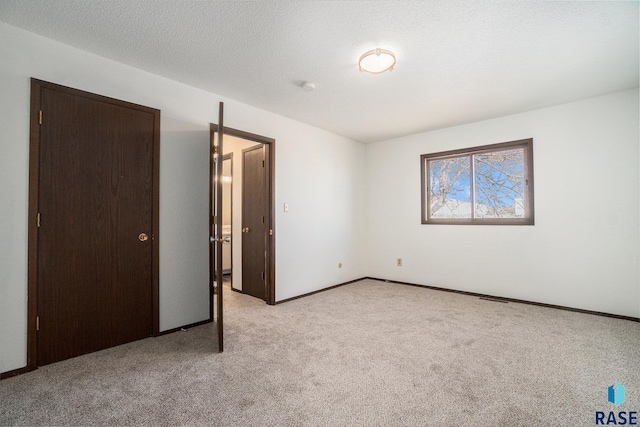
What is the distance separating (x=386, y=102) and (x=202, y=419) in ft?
11.1

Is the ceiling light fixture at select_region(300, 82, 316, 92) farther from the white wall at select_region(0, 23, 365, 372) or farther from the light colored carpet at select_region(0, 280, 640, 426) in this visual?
the light colored carpet at select_region(0, 280, 640, 426)

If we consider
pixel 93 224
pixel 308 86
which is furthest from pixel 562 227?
pixel 93 224

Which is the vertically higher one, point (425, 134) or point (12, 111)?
point (425, 134)

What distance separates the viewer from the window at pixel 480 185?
12.9 feet

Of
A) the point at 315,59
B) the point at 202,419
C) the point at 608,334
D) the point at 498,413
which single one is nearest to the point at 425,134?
the point at 315,59

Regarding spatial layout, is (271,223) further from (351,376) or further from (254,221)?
(351,376)

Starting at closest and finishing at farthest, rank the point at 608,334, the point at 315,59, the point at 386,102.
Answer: the point at 315,59
the point at 608,334
the point at 386,102

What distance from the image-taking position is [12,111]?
2.10 metres

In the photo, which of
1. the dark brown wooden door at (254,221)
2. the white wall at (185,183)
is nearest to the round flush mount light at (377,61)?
the white wall at (185,183)

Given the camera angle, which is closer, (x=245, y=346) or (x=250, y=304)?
(x=245, y=346)

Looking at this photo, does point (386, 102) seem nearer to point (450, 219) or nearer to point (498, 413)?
point (450, 219)

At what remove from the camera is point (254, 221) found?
4227mm

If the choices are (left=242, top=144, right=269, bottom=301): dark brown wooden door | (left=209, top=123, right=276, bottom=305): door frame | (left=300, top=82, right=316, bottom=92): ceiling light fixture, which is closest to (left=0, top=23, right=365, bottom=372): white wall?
(left=209, top=123, right=276, bottom=305): door frame

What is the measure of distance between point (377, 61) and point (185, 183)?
217 cm
